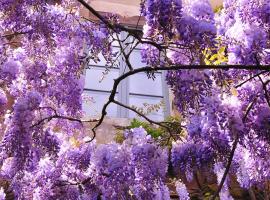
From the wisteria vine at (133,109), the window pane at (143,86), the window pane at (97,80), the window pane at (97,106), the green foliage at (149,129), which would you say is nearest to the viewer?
the wisteria vine at (133,109)

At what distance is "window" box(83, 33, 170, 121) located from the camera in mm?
7070

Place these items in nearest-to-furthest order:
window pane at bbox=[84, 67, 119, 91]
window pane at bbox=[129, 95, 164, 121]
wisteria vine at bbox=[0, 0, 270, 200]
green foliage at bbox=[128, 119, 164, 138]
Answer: wisteria vine at bbox=[0, 0, 270, 200] < green foliage at bbox=[128, 119, 164, 138] < window pane at bbox=[129, 95, 164, 121] < window pane at bbox=[84, 67, 119, 91]

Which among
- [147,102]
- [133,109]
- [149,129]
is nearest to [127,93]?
[147,102]

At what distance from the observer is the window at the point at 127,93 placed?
707cm

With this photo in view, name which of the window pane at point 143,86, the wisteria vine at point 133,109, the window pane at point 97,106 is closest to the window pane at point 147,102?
the window pane at point 143,86

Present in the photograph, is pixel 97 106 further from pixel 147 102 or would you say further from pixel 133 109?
pixel 133 109

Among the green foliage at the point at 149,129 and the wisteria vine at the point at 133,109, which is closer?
the wisteria vine at the point at 133,109

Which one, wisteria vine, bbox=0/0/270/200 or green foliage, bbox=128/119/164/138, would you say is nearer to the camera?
wisteria vine, bbox=0/0/270/200

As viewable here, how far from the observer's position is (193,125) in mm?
3570

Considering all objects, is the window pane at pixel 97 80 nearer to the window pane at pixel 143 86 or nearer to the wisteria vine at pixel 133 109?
the window pane at pixel 143 86

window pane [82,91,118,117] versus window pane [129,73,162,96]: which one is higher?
window pane [129,73,162,96]

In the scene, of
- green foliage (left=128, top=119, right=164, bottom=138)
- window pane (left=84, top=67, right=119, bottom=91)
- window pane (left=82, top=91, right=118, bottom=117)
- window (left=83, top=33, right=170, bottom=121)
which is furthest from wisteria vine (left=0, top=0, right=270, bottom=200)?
window pane (left=84, top=67, right=119, bottom=91)

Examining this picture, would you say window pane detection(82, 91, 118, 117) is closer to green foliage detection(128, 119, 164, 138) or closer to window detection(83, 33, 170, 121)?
window detection(83, 33, 170, 121)

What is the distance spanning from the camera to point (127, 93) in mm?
7328
